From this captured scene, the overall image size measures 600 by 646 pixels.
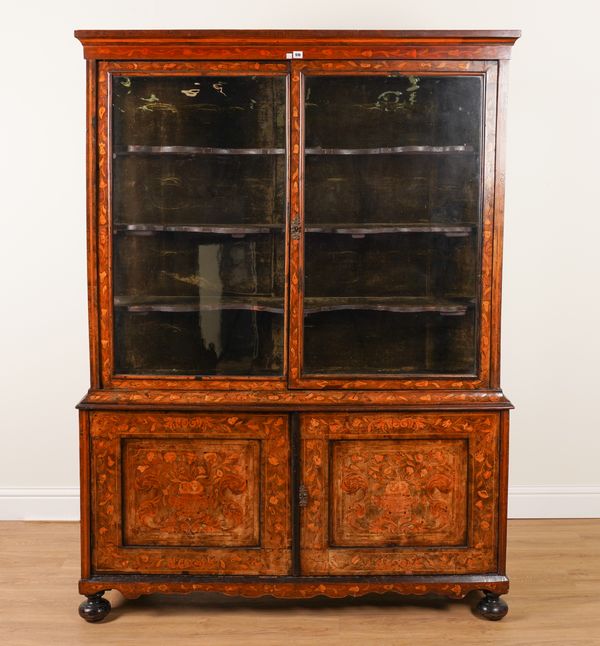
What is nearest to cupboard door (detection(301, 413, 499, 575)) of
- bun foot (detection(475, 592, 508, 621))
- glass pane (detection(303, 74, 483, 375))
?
bun foot (detection(475, 592, 508, 621))

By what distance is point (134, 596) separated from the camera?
2748 millimetres

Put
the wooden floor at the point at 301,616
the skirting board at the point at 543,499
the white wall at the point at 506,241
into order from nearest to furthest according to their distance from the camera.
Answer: the wooden floor at the point at 301,616 < the white wall at the point at 506,241 < the skirting board at the point at 543,499

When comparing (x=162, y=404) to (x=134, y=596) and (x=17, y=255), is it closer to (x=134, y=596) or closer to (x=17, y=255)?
(x=134, y=596)

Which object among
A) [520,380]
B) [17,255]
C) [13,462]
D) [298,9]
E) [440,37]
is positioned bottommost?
[13,462]

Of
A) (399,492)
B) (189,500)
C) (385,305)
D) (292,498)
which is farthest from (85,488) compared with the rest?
(385,305)

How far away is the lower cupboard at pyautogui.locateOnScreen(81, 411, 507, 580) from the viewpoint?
2.72m

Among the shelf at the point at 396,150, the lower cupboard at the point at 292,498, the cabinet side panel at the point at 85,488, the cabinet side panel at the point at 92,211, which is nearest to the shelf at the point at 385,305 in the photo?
the lower cupboard at the point at 292,498

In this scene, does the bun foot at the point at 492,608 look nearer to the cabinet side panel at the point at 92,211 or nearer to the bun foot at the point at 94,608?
the bun foot at the point at 94,608

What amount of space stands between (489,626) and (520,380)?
132 centimetres

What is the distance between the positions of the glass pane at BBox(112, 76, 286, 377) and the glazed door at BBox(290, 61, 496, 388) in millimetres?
129

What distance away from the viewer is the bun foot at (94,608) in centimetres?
273

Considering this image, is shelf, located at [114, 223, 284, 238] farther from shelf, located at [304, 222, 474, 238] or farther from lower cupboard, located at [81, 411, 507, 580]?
lower cupboard, located at [81, 411, 507, 580]

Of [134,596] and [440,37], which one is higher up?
[440,37]

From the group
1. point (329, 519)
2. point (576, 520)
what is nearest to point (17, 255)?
point (329, 519)
